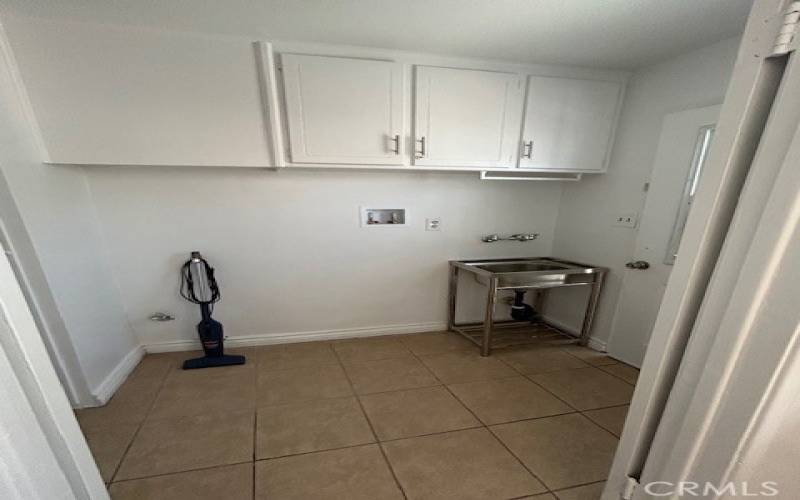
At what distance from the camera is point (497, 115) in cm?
211

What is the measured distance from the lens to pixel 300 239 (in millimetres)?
2328

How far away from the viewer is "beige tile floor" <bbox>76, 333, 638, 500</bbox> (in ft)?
4.26

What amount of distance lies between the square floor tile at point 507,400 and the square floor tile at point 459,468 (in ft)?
0.58

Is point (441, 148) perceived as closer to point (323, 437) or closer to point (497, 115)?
point (497, 115)

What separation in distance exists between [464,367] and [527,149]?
5.74ft

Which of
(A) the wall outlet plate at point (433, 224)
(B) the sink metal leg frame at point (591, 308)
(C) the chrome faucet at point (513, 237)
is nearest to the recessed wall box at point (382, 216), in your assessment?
(A) the wall outlet plate at point (433, 224)

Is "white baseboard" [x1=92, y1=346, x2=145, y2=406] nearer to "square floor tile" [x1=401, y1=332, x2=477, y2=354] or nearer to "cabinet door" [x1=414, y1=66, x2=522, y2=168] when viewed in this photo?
"square floor tile" [x1=401, y1=332, x2=477, y2=354]

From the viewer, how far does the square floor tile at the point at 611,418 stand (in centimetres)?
164

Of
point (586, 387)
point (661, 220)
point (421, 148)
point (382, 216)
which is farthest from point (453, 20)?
point (586, 387)

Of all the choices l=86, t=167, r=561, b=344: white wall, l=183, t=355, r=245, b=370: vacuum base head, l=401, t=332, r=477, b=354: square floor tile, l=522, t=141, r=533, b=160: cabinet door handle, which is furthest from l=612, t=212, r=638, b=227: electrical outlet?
l=183, t=355, r=245, b=370: vacuum base head

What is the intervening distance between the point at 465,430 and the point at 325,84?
2.25 metres

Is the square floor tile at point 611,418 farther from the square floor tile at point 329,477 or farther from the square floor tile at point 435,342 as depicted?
the square floor tile at point 329,477

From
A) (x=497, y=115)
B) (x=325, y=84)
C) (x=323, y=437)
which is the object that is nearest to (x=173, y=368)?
(x=323, y=437)

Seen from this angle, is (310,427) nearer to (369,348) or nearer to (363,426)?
(363,426)
